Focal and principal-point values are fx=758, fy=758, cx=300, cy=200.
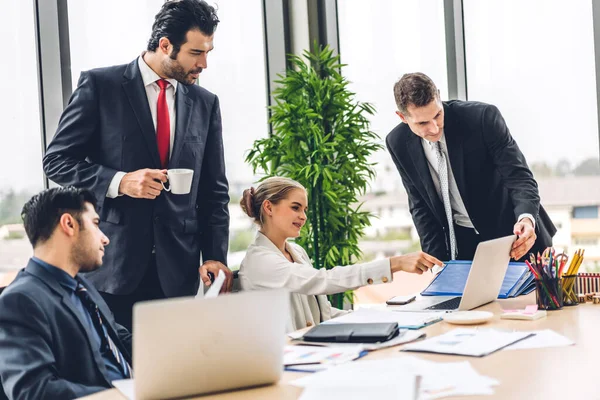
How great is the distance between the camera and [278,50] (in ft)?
16.8

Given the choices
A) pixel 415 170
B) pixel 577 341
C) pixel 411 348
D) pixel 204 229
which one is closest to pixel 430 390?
pixel 411 348

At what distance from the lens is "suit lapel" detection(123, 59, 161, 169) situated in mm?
2830

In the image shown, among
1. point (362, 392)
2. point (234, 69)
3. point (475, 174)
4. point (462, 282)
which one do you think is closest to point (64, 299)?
point (362, 392)

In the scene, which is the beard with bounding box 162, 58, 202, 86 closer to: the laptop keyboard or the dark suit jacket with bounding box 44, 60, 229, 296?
the dark suit jacket with bounding box 44, 60, 229, 296

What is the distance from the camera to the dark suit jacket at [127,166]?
2.75 meters

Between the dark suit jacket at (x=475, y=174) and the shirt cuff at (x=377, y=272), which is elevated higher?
the dark suit jacket at (x=475, y=174)

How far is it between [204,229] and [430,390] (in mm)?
1559

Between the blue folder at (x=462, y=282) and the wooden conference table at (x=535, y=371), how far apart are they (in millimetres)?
605

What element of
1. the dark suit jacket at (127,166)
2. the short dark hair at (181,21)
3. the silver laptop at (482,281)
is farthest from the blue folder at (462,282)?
the short dark hair at (181,21)

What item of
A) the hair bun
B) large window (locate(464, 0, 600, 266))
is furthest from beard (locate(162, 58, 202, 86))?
large window (locate(464, 0, 600, 266))

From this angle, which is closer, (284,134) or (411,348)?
(411,348)

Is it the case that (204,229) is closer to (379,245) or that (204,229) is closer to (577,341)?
(577,341)

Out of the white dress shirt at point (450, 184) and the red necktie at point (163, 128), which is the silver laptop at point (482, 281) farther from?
the red necktie at point (163, 128)

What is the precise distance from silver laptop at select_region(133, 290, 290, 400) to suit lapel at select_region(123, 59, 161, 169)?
132 cm
